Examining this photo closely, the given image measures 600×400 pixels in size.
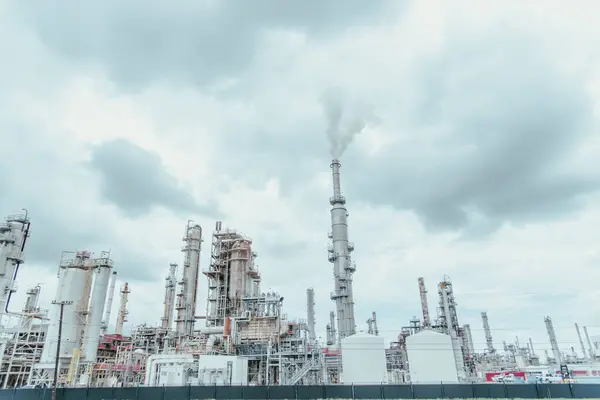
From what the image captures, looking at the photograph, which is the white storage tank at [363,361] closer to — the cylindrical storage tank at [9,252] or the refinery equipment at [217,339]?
the refinery equipment at [217,339]

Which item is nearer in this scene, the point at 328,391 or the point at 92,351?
the point at 328,391

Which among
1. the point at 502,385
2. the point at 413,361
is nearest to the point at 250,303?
the point at 413,361

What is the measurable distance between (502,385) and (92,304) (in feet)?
182

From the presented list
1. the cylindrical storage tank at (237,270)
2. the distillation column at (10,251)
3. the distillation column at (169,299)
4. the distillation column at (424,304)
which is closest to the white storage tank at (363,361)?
the cylindrical storage tank at (237,270)

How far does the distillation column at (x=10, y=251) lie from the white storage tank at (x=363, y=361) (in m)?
48.3

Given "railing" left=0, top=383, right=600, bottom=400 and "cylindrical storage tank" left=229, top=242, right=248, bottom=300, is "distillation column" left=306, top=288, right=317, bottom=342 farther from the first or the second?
"railing" left=0, top=383, right=600, bottom=400

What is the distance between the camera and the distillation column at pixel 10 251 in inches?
2147

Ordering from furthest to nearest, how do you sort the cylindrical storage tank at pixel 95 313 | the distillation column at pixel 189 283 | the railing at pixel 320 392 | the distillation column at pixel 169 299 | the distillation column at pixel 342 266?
the distillation column at pixel 169 299, the distillation column at pixel 189 283, the distillation column at pixel 342 266, the cylindrical storage tank at pixel 95 313, the railing at pixel 320 392

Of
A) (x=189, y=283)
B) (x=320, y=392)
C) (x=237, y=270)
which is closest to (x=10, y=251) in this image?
(x=189, y=283)

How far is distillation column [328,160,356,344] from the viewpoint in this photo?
56.8 m

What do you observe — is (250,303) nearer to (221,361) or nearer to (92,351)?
(221,361)

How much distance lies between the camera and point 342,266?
5812 cm

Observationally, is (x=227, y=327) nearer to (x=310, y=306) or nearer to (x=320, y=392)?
(x=320, y=392)

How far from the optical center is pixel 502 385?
31047mm
